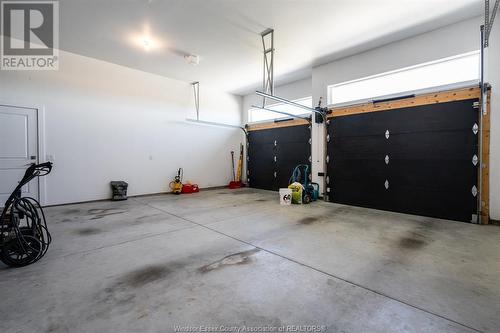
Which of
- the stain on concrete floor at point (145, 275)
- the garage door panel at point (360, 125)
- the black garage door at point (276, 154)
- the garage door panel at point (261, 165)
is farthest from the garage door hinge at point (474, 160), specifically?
the stain on concrete floor at point (145, 275)

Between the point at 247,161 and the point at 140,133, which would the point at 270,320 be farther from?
the point at 247,161

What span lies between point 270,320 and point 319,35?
478cm

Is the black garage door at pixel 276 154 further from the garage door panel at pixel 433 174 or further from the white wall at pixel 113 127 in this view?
the garage door panel at pixel 433 174

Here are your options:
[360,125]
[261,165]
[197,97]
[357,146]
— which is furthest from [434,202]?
[197,97]

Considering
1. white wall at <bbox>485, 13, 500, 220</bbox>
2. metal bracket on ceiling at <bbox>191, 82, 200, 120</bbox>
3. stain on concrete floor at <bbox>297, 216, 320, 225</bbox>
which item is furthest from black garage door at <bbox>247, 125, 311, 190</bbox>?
white wall at <bbox>485, 13, 500, 220</bbox>

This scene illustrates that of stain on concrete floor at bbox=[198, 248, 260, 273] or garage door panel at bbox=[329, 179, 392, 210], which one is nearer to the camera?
stain on concrete floor at bbox=[198, 248, 260, 273]

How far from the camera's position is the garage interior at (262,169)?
74.9 inches

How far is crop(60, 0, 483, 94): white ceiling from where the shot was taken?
12.2 feet

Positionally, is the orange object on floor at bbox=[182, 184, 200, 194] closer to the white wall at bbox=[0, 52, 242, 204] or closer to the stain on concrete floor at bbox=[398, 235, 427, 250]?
the white wall at bbox=[0, 52, 242, 204]

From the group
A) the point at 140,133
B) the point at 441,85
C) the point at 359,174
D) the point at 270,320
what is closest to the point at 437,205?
the point at 359,174

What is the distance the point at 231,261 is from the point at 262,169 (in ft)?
18.8

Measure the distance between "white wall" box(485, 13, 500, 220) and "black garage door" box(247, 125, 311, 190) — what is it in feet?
11.9

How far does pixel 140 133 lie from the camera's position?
21.6 feet

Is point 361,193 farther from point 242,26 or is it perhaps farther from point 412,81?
point 242,26
